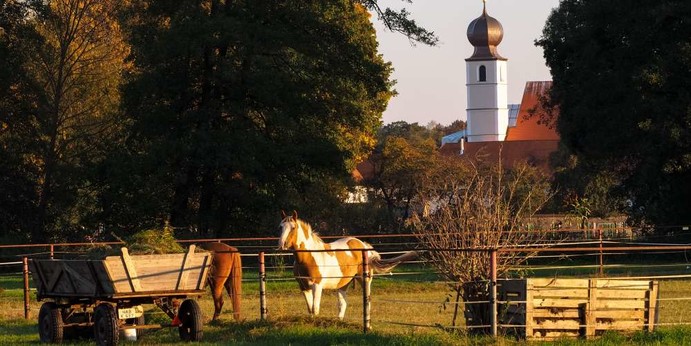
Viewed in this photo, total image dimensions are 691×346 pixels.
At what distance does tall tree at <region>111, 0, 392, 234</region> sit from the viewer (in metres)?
39.2

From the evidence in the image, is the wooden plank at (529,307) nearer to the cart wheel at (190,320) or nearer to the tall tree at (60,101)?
the cart wheel at (190,320)

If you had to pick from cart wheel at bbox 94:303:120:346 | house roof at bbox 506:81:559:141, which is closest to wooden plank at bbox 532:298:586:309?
cart wheel at bbox 94:303:120:346

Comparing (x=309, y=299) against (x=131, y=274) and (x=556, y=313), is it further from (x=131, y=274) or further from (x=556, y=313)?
(x=556, y=313)

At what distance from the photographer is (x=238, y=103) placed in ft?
134

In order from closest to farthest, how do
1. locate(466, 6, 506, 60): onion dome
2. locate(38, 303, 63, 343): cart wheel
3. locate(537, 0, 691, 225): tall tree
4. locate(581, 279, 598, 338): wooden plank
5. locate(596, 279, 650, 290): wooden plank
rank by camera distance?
locate(581, 279, 598, 338): wooden plank, locate(596, 279, 650, 290): wooden plank, locate(38, 303, 63, 343): cart wheel, locate(537, 0, 691, 225): tall tree, locate(466, 6, 506, 60): onion dome

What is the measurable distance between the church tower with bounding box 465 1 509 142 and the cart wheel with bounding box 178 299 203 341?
16909cm

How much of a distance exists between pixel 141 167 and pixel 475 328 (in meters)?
23.7

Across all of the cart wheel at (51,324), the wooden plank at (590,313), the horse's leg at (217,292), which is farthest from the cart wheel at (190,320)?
the wooden plank at (590,313)

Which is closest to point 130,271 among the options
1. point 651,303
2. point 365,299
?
point 365,299

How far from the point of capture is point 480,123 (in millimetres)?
190625

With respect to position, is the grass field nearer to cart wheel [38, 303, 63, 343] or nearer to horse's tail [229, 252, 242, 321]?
cart wheel [38, 303, 63, 343]

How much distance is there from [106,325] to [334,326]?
11.5 feet

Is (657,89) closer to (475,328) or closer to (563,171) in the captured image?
(475,328)

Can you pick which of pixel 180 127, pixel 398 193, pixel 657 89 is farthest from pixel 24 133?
pixel 398 193
